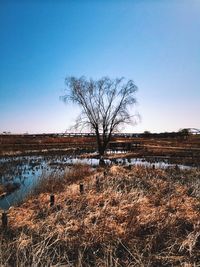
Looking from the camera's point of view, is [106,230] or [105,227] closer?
[106,230]

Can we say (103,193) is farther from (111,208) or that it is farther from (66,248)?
(66,248)

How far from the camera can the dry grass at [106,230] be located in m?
6.14

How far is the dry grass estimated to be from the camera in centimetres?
614

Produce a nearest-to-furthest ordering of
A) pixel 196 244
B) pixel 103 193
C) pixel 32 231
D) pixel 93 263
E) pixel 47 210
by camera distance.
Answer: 1. pixel 93 263
2. pixel 196 244
3. pixel 32 231
4. pixel 47 210
5. pixel 103 193

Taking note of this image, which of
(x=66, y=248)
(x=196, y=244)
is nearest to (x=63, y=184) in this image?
(x=66, y=248)

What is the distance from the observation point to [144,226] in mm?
7582

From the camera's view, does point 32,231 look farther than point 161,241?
Yes

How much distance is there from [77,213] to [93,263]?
95.0 inches

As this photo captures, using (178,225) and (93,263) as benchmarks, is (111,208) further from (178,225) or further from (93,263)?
(93,263)

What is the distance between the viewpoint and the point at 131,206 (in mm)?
9000

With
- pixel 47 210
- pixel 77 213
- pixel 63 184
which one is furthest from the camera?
pixel 63 184

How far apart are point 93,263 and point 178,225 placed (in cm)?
241

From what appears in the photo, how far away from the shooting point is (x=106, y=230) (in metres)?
7.39

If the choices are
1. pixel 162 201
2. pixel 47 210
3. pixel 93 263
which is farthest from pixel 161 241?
pixel 47 210
